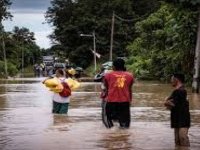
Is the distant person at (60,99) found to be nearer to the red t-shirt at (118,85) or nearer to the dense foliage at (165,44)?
the red t-shirt at (118,85)

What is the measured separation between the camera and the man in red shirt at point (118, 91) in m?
15.0

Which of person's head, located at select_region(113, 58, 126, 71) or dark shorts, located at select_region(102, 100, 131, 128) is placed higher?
person's head, located at select_region(113, 58, 126, 71)

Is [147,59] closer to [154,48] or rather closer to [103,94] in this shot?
[154,48]

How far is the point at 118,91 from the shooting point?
15.0 metres

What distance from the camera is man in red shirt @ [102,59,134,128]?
592 inches

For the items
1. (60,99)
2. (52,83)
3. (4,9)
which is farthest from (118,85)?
(4,9)

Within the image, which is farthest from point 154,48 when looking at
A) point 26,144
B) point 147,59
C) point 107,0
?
point 26,144

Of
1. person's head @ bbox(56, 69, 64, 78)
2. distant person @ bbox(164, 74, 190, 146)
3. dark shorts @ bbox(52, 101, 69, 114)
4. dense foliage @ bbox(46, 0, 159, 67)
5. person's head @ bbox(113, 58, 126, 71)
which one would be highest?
dense foliage @ bbox(46, 0, 159, 67)

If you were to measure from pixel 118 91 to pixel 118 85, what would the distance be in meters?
0.14

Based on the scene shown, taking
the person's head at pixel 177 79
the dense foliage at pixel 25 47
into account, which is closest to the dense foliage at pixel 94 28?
the dense foliage at pixel 25 47

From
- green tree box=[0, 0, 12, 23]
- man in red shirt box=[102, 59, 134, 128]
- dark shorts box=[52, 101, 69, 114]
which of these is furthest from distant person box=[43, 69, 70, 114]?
green tree box=[0, 0, 12, 23]

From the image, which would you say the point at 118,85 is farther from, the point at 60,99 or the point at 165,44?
the point at 165,44

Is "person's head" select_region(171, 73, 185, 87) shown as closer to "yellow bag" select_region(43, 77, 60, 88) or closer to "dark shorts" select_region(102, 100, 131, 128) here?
"dark shorts" select_region(102, 100, 131, 128)

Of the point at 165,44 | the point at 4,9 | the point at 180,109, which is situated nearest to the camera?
the point at 180,109
